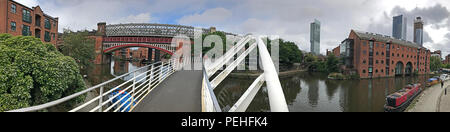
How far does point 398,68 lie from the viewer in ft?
127

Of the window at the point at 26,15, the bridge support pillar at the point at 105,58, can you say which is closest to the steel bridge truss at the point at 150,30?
the bridge support pillar at the point at 105,58

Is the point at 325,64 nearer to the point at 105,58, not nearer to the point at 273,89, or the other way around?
the point at 273,89

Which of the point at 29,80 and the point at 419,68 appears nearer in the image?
the point at 29,80

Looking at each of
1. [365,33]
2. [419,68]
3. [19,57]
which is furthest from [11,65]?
[419,68]

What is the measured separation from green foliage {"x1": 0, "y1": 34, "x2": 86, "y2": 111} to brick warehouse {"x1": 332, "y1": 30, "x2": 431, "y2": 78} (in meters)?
38.9

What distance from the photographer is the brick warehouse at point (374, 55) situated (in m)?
32.8

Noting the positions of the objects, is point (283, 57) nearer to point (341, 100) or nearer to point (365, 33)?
point (365, 33)

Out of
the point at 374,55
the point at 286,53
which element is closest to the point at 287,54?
the point at 286,53

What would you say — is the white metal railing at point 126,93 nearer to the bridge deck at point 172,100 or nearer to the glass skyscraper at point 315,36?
the bridge deck at point 172,100

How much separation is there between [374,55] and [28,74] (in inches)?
1737

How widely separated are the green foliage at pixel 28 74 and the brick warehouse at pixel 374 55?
38896 millimetres

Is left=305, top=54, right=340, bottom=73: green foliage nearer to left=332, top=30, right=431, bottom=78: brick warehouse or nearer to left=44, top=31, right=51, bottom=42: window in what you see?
left=332, top=30, right=431, bottom=78: brick warehouse

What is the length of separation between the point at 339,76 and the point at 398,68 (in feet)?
63.0

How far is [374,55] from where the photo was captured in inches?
1321
